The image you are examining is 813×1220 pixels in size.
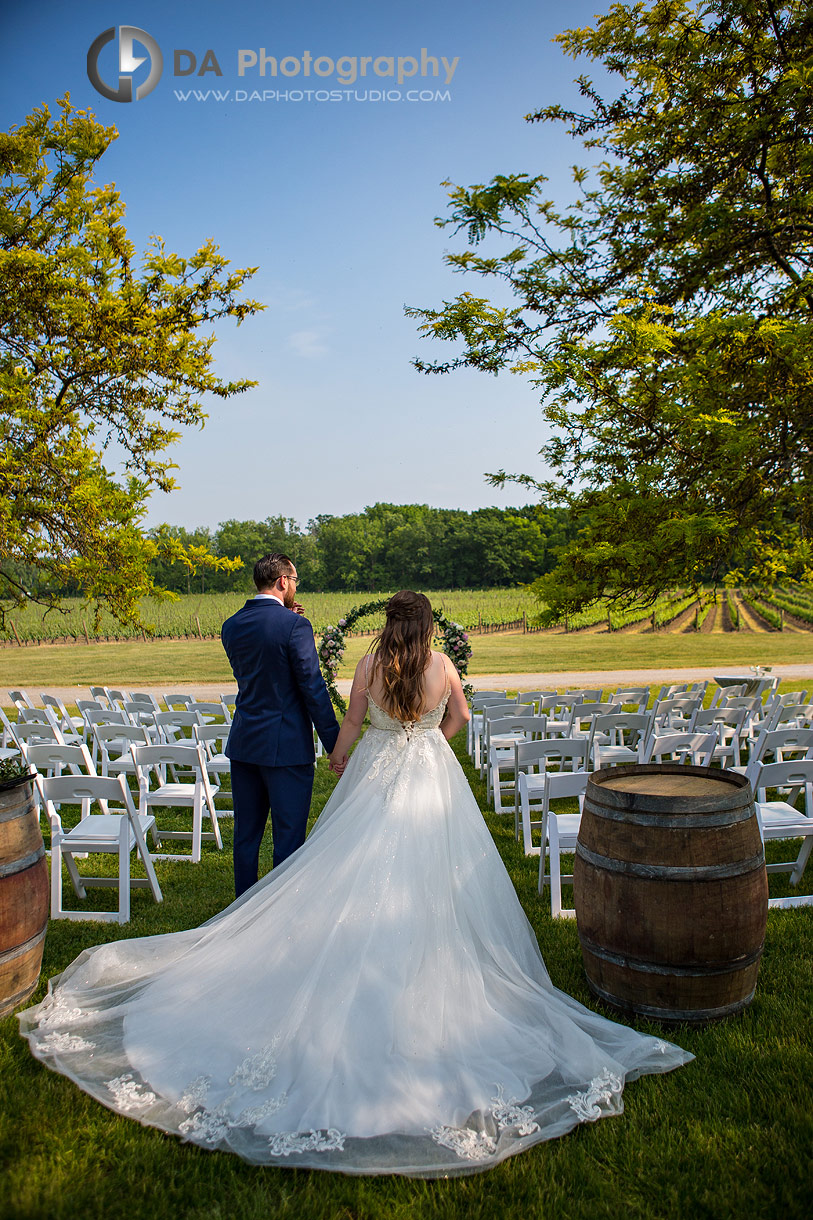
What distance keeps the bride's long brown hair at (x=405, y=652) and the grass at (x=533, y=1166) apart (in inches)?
63.8

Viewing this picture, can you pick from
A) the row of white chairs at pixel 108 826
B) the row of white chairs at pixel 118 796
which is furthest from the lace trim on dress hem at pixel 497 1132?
the row of white chairs at pixel 118 796

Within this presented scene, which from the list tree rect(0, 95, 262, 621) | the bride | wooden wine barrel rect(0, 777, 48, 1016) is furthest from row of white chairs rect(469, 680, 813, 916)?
tree rect(0, 95, 262, 621)

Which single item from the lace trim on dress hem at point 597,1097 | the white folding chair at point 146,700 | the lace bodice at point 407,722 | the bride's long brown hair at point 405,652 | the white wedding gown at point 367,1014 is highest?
the bride's long brown hair at point 405,652

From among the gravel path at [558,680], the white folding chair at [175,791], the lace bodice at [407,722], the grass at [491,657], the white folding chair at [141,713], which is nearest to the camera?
the lace bodice at [407,722]

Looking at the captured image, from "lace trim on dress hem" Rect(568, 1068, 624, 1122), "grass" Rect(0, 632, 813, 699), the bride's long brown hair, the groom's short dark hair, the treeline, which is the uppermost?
the treeline

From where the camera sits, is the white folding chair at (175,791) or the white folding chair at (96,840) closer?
the white folding chair at (96,840)

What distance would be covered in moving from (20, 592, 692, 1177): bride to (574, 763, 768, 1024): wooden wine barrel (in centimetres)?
24

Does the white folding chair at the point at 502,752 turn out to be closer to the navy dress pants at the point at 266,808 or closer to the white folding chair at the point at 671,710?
A: the white folding chair at the point at 671,710

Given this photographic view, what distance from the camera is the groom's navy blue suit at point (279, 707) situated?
4137 mm

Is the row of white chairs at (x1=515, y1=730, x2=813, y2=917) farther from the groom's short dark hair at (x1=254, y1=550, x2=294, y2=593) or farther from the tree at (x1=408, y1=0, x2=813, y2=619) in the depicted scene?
the tree at (x1=408, y1=0, x2=813, y2=619)

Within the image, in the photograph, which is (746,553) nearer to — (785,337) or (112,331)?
(785,337)

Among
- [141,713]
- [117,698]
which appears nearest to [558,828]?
[141,713]

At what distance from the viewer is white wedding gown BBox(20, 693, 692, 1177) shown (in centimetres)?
254

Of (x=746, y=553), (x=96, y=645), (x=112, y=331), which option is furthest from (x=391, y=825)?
(x=96, y=645)
